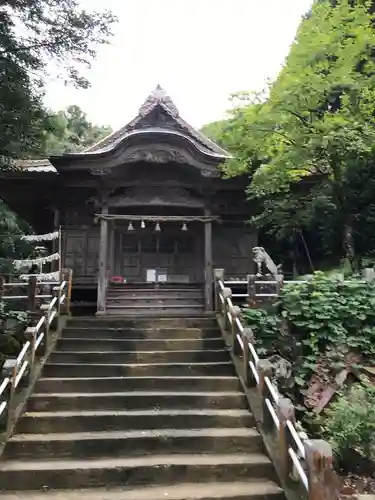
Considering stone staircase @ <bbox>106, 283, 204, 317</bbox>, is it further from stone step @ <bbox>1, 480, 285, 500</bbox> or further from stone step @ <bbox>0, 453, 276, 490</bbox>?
stone step @ <bbox>1, 480, 285, 500</bbox>

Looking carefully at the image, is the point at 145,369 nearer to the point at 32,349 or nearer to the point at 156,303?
the point at 32,349

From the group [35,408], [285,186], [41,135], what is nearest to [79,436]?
[35,408]

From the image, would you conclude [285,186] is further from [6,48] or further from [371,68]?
[6,48]

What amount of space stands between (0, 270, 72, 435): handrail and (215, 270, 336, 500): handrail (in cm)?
350

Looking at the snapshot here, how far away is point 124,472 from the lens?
18.3 ft

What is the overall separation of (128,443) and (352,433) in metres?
3.08

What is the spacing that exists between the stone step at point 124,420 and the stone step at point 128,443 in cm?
13

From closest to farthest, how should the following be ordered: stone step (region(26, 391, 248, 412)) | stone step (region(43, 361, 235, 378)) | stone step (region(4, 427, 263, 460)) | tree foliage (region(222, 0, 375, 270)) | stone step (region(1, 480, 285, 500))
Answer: stone step (region(1, 480, 285, 500)) → stone step (region(4, 427, 263, 460)) → stone step (region(26, 391, 248, 412)) → stone step (region(43, 361, 235, 378)) → tree foliage (region(222, 0, 375, 270))

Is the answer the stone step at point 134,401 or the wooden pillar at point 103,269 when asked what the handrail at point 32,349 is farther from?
the wooden pillar at point 103,269

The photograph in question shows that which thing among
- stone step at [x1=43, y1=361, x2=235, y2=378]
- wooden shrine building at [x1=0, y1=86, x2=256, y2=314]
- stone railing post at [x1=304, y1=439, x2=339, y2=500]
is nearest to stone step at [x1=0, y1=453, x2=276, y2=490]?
stone railing post at [x1=304, y1=439, x2=339, y2=500]

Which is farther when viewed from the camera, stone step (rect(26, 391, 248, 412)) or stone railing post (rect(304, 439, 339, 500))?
stone step (rect(26, 391, 248, 412))

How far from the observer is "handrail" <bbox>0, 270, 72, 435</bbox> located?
6.31 meters

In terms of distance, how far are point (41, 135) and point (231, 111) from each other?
474 cm

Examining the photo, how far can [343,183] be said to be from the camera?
11.5 meters
